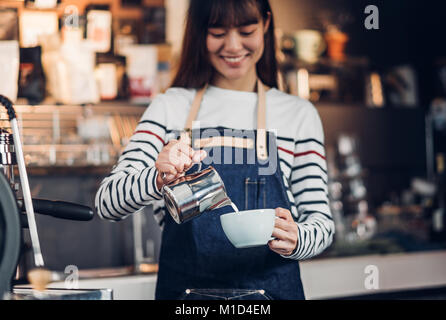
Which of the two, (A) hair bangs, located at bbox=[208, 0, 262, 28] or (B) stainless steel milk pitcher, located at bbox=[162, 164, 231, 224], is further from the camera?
(A) hair bangs, located at bbox=[208, 0, 262, 28]

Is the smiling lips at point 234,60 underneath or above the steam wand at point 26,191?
above

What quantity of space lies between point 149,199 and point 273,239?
251mm

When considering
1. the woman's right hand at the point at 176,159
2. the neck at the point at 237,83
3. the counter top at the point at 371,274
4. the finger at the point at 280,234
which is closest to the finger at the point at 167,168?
the woman's right hand at the point at 176,159

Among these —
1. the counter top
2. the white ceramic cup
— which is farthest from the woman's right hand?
the counter top

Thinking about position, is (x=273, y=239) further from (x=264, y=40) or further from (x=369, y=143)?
(x=369, y=143)

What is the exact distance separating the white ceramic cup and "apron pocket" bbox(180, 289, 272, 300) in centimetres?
26

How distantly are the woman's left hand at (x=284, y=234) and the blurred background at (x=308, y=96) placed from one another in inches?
53.7

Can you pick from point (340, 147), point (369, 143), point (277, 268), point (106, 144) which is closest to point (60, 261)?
point (106, 144)

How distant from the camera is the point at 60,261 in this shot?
2834mm

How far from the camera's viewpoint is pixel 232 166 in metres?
1.26

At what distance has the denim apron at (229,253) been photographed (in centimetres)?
124

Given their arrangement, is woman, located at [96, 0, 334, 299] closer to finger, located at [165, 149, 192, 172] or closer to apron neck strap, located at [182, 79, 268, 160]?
apron neck strap, located at [182, 79, 268, 160]

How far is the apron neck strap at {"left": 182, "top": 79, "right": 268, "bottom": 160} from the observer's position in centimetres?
129

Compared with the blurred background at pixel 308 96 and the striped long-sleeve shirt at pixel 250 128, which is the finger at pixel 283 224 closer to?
the striped long-sleeve shirt at pixel 250 128
